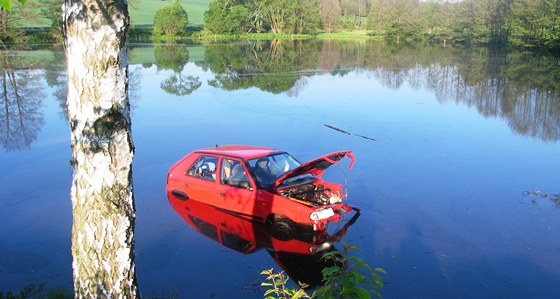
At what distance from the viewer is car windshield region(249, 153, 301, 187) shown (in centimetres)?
1044

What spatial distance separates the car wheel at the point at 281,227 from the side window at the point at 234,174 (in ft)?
3.12

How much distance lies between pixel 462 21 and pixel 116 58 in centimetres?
7851

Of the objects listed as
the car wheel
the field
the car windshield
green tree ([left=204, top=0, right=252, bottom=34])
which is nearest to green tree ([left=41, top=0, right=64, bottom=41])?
the car windshield

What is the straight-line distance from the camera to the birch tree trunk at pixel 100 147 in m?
3.08

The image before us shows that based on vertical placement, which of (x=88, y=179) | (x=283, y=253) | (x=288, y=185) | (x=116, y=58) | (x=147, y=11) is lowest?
(x=283, y=253)

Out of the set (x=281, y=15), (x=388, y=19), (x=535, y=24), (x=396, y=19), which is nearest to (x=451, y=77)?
(x=535, y=24)

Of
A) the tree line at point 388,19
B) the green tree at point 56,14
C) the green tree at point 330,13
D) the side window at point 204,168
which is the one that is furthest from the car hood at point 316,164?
the green tree at point 330,13

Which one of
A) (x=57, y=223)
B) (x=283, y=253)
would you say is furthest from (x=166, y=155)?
(x=283, y=253)

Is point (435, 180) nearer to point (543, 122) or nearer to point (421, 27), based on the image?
point (543, 122)

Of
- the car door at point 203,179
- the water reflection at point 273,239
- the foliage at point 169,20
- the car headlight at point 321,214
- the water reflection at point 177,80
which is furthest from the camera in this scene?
the foliage at point 169,20

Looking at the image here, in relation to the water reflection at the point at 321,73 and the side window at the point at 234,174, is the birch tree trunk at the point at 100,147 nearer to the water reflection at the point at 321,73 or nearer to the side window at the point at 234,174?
the side window at the point at 234,174

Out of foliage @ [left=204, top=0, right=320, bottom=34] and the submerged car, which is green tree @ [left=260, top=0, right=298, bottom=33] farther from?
the submerged car

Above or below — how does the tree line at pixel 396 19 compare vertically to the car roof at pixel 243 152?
above

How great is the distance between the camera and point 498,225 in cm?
1020
